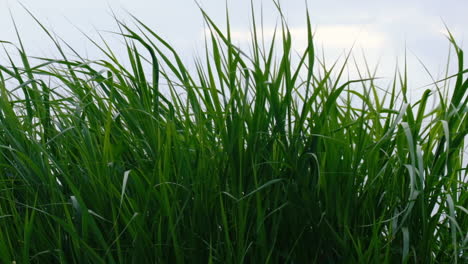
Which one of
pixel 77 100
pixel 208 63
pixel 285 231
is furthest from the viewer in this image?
pixel 77 100

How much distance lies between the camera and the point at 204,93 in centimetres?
216

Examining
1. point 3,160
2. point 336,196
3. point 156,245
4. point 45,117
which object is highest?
point 45,117

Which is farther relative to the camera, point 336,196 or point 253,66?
point 253,66

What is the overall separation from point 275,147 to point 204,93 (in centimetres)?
30

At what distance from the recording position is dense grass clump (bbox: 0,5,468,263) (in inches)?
73.6

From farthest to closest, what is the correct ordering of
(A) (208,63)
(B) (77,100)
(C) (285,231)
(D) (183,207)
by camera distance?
(B) (77,100) → (A) (208,63) → (C) (285,231) → (D) (183,207)

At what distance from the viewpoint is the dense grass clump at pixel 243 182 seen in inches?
73.6

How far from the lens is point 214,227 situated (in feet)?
6.30

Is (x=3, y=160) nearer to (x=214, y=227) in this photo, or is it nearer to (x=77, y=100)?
(x=77, y=100)

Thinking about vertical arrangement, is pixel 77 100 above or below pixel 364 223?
above

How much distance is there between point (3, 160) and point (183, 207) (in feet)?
2.53

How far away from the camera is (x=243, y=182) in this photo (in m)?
1.91

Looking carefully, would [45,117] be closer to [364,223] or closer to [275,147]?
[275,147]

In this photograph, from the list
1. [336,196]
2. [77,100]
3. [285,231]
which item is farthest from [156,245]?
[77,100]
